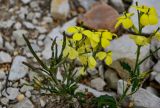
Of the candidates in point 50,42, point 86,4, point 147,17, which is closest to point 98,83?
point 50,42

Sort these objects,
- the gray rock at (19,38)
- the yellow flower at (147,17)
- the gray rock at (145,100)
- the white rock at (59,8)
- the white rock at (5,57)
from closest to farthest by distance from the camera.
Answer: the yellow flower at (147,17) < the gray rock at (145,100) < the white rock at (5,57) < the gray rock at (19,38) < the white rock at (59,8)

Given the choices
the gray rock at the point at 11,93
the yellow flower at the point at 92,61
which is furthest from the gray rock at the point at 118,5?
the yellow flower at the point at 92,61

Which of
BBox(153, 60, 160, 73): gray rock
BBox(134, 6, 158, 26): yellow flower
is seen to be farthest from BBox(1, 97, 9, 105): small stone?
BBox(134, 6, 158, 26): yellow flower

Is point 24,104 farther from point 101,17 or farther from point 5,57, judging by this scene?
point 101,17

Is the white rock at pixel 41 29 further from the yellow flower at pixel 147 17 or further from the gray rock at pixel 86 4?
the yellow flower at pixel 147 17

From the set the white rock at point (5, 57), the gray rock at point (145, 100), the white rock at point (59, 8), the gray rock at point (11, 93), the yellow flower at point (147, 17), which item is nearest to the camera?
the yellow flower at point (147, 17)

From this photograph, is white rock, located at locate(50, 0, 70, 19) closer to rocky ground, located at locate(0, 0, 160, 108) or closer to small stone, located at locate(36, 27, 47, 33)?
rocky ground, located at locate(0, 0, 160, 108)
